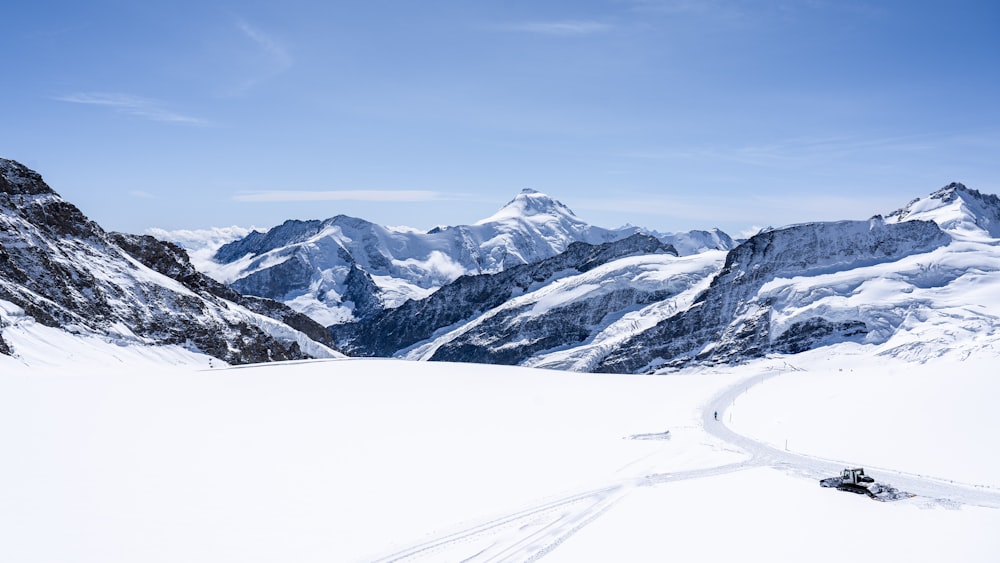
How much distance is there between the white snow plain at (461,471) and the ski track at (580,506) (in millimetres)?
133

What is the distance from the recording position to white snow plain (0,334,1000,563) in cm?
2159

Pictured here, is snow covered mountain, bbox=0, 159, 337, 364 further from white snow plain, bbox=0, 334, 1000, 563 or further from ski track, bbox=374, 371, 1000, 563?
ski track, bbox=374, 371, 1000, 563

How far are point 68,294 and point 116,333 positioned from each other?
11.1m

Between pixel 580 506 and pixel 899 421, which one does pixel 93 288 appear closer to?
pixel 580 506

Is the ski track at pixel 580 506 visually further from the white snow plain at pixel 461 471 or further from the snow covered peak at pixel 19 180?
the snow covered peak at pixel 19 180

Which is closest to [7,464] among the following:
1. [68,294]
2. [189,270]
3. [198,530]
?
[198,530]

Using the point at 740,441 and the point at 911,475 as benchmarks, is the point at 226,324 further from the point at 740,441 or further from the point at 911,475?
the point at 911,475

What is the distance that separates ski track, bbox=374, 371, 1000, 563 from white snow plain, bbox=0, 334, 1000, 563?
0.13m

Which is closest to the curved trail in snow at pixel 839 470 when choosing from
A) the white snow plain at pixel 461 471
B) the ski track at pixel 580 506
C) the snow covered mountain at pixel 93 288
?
the ski track at pixel 580 506

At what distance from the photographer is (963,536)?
23594 millimetres

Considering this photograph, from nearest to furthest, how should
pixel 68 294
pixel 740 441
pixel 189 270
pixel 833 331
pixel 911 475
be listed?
pixel 911 475 < pixel 740 441 < pixel 68 294 < pixel 189 270 < pixel 833 331

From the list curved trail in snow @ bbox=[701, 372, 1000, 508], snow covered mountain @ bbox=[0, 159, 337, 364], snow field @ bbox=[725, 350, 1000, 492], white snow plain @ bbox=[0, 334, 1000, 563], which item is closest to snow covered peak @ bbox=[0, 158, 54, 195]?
snow covered mountain @ bbox=[0, 159, 337, 364]

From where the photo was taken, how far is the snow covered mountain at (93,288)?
104 metres

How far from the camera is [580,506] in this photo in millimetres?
26844
